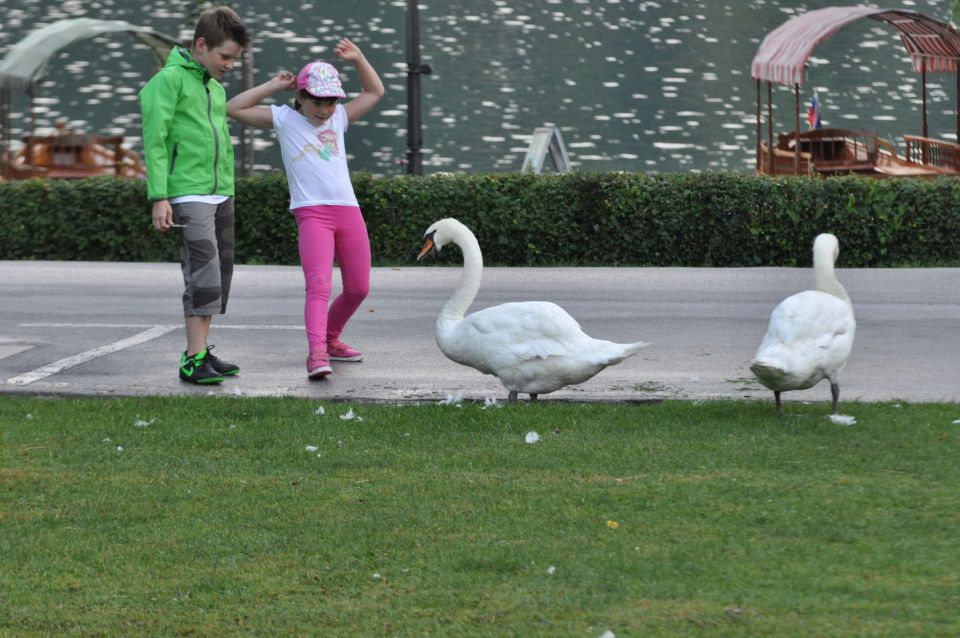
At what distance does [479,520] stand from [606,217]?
30.7 ft

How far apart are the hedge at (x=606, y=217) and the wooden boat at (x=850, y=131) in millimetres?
3693

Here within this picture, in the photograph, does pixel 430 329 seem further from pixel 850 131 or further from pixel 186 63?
pixel 850 131

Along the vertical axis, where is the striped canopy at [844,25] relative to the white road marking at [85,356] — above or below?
above

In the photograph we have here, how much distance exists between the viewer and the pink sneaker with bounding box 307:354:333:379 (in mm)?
8211

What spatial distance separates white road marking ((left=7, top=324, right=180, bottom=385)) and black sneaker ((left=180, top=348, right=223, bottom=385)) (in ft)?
3.07

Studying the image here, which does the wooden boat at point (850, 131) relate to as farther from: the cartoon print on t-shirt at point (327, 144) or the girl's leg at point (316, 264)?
the girl's leg at point (316, 264)

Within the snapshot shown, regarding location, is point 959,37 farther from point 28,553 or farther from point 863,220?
point 28,553

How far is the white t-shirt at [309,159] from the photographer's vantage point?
821cm

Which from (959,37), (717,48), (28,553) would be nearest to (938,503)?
(28,553)

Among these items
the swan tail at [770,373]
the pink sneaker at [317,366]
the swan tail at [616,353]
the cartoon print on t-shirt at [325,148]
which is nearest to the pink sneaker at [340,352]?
the pink sneaker at [317,366]

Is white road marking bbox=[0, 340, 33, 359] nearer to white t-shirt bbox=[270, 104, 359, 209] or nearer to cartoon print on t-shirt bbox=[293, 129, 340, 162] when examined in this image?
white t-shirt bbox=[270, 104, 359, 209]

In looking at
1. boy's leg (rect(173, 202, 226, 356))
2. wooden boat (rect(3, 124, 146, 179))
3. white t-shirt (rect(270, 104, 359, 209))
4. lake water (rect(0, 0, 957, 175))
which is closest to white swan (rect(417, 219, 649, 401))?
white t-shirt (rect(270, 104, 359, 209))

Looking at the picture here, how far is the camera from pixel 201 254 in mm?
7914

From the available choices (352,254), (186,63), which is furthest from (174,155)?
(352,254)
